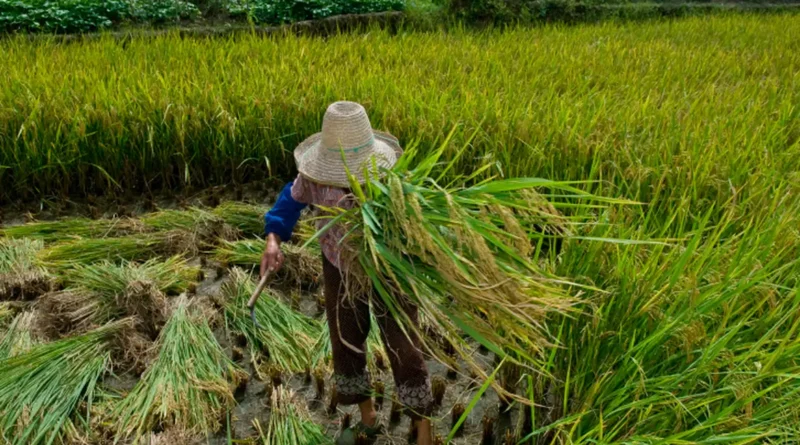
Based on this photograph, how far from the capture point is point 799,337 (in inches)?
52.6

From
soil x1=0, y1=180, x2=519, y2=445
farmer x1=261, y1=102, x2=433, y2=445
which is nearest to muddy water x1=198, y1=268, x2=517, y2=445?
soil x1=0, y1=180, x2=519, y2=445

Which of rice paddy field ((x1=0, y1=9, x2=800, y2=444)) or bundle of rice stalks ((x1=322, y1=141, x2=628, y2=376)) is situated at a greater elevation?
bundle of rice stalks ((x1=322, y1=141, x2=628, y2=376))

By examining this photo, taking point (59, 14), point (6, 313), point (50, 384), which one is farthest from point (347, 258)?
point (59, 14)

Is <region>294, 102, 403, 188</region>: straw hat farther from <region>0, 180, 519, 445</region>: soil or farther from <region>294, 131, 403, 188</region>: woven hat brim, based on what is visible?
<region>0, 180, 519, 445</region>: soil

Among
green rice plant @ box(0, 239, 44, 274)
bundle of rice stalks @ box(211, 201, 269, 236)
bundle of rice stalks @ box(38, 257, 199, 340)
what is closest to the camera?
bundle of rice stalks @ box(38, 257, 199, 340)

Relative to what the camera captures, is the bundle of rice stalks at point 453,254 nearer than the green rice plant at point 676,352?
Yes

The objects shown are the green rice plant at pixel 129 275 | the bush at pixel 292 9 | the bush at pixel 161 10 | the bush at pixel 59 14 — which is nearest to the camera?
the green rice plant at pixel 129 275

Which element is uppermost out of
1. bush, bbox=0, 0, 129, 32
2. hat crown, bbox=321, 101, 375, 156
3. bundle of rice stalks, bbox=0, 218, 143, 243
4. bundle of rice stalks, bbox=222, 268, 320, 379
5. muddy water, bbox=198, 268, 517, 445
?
hat crown, bbox=321, 101, 375, 156

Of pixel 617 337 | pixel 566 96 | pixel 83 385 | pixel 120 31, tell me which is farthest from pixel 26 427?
pixel 120 31

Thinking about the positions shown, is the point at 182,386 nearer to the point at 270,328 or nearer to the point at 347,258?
the point at 270,328

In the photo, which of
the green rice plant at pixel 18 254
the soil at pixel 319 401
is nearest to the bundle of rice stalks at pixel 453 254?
the soil at pixel 319 401

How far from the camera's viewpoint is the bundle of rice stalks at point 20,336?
185cm

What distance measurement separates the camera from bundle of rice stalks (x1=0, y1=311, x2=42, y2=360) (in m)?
1.85

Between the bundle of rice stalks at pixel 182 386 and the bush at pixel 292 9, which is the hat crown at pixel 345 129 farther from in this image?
the bush at pixel 292 9
